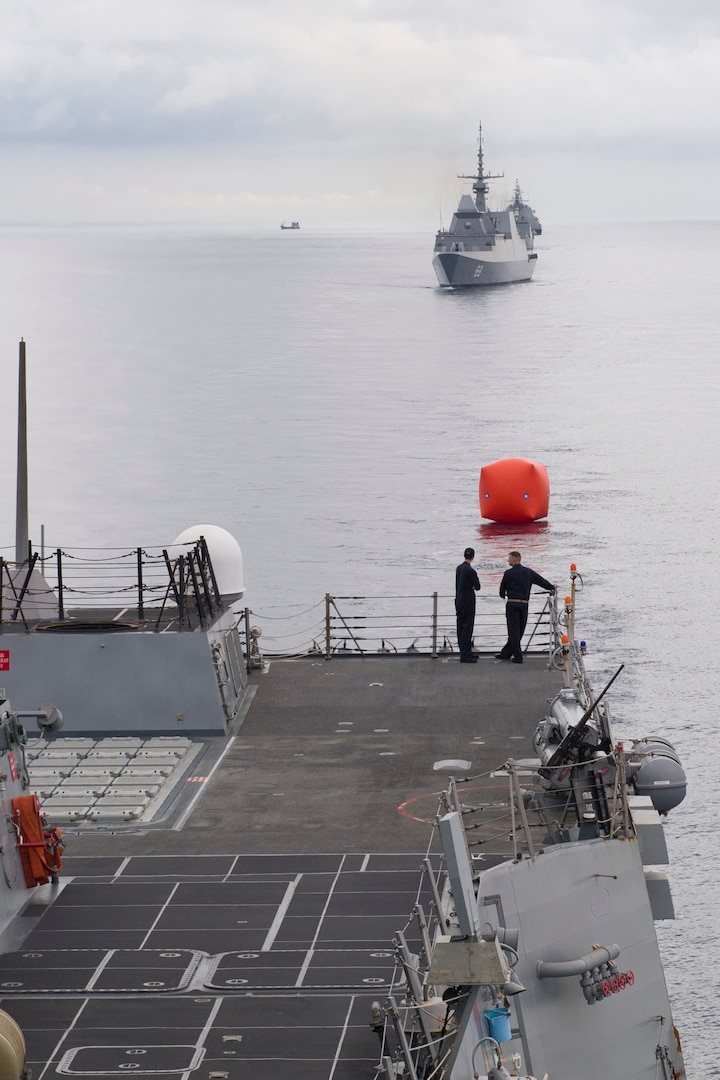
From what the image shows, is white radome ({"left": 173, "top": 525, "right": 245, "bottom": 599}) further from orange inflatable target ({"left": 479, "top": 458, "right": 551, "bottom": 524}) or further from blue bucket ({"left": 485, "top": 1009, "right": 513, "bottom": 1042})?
orange inflatable target ({"left": 479, "top": 458, "right": 551, "bottom": 524})

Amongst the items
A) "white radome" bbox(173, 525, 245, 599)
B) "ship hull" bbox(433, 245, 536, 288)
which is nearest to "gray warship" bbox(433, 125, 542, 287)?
"ship hull" bbox(433, 245, 536, 288)

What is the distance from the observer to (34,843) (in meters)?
10.9

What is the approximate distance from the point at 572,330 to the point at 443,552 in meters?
68.5

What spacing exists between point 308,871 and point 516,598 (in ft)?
23.1

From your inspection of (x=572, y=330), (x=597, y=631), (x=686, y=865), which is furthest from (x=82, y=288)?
(x=686, y=865)

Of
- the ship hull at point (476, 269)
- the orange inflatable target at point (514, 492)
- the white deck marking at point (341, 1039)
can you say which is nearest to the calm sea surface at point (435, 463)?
the orange inflatable target at point (514, 492)

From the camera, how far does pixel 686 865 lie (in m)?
20.5

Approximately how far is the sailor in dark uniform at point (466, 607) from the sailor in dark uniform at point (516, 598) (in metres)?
0.38

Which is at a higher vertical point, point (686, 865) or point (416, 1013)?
point (416, 1013)

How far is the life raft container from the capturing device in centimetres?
1091

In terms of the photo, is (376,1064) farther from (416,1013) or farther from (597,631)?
(597,631)

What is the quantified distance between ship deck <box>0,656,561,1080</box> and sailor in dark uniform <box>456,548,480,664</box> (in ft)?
4.01

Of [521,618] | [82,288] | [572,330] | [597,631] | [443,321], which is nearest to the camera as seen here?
[521,618]

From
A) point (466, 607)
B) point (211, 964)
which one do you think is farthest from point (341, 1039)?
point (466, 607)
